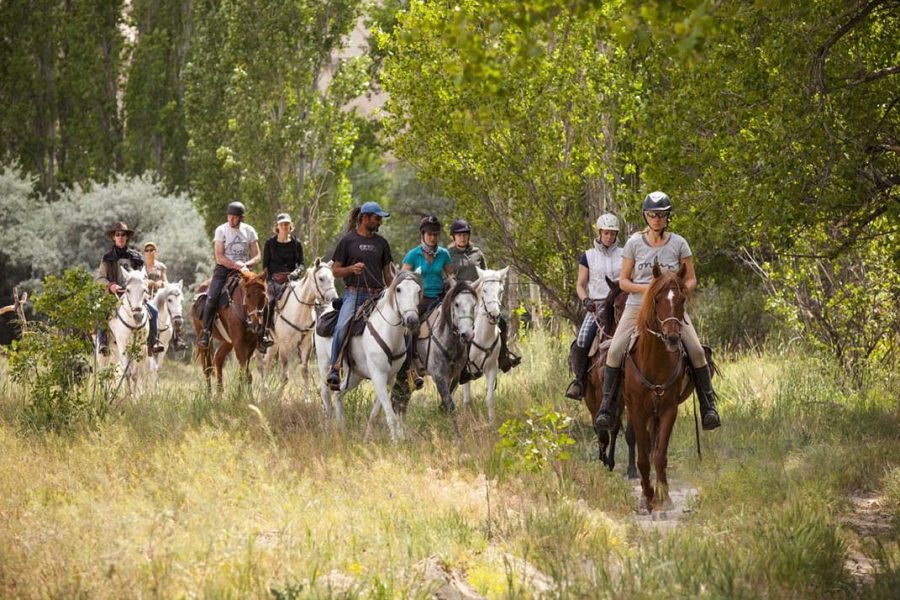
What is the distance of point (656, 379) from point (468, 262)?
621 centimetres

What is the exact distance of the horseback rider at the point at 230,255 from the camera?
18.5m

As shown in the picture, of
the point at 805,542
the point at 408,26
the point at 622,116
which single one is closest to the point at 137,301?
the point at 408,26

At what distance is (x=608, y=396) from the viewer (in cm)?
1243

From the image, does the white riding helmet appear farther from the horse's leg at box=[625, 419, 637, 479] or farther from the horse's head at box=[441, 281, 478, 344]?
the horse's leg at box=[625, 419, 637, 479]

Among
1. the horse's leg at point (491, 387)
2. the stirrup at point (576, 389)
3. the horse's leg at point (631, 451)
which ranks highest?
the stirrup at point (576, 389)

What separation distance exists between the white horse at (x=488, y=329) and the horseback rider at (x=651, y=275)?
4019 mm

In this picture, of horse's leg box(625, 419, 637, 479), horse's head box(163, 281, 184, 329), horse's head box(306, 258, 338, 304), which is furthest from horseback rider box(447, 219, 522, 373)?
horse's head box(163, 281, 184, 329)

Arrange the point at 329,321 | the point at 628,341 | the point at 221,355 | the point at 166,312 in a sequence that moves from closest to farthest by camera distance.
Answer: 1. the point at 628,341
2. the point at 329,321
3. the point at 221,355
4. the point at 166,312

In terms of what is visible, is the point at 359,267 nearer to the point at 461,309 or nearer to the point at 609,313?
the point at 461,309

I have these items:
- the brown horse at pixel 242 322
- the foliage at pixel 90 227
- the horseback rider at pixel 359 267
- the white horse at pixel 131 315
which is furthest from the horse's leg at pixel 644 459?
the foliage at pixel 90 227

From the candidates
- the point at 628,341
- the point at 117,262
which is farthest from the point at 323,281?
the point at 628,341

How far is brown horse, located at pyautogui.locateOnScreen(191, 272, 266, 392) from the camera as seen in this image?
18.6m

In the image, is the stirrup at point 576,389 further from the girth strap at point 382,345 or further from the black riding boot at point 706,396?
the black riding boot at point 706,396

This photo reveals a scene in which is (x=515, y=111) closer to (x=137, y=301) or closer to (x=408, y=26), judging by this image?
(x=408, y=26)
